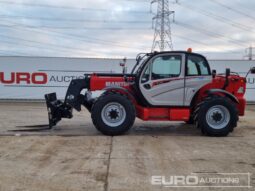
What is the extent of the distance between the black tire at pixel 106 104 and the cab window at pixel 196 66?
1.92 metres

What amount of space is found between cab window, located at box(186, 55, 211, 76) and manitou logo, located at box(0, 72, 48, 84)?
43.5ft

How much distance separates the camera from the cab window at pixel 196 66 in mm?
11984

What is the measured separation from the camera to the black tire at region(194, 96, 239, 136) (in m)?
11.6

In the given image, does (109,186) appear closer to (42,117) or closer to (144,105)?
(144,105)

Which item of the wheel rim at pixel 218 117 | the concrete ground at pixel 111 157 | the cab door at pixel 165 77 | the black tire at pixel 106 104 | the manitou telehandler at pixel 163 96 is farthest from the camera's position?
the cab door at pixel 165 77

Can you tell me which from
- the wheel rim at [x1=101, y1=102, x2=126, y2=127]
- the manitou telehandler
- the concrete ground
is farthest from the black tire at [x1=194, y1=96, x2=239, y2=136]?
the wheel rim at [x1=101, y1=102, x2=126, y2=127]

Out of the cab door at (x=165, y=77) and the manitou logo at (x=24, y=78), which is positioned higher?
the cab door at (x=165, y=77)

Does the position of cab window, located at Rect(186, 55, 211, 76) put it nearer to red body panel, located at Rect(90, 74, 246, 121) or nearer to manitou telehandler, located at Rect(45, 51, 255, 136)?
manitou telehandler, located at Rect(45, 51, 255, 136)

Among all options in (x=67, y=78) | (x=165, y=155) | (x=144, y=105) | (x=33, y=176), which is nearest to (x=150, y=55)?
(x=144, y=105)

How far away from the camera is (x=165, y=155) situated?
904 cm

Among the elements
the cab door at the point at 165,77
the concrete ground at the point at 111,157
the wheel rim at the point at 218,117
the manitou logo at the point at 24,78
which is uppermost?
the cab door at the point at 165,77

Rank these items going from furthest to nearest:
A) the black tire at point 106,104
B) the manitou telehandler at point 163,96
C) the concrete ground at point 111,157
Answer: the manitou telehandler at point 163,96
the black tire at point 106,104
the concrete ground at point 111,157

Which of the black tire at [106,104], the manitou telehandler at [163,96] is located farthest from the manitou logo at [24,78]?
the black tire at [106,104]

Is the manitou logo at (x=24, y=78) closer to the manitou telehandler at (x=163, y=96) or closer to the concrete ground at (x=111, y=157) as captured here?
the concrete ground at (x=111, y=157)
